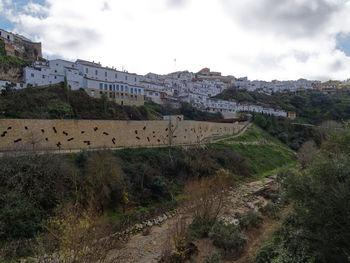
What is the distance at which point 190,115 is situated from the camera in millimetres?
42938

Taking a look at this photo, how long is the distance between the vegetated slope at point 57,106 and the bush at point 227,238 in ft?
63.0

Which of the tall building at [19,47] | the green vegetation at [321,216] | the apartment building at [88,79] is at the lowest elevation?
the green vegetation at [321,216]

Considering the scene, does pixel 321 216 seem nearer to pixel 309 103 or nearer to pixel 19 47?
pixel 19 47

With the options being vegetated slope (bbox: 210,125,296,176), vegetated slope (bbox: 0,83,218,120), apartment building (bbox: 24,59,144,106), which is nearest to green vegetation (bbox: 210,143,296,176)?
vegetated slope (bbox: 210,125,296,176)

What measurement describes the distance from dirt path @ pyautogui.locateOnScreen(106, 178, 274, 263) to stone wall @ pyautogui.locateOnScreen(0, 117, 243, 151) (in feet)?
31.0

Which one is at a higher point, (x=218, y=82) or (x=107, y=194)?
(x=218, y=82)

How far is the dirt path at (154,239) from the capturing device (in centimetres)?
957

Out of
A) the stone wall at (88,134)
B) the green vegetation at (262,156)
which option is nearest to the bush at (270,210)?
the green vegetation at (262,156)

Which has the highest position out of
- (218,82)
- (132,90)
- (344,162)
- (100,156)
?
(218,82)

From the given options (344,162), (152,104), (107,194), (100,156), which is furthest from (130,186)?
(152,104)

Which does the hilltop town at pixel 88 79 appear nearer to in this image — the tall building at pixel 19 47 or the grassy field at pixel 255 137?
the tall building at pixel 19 47

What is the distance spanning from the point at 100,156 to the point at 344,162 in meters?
12.7

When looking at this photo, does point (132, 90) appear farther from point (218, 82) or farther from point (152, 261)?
point (218, 82)

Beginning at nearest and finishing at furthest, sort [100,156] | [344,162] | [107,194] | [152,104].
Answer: [344,162] < [107,194] < [100,156] < [152,104]
